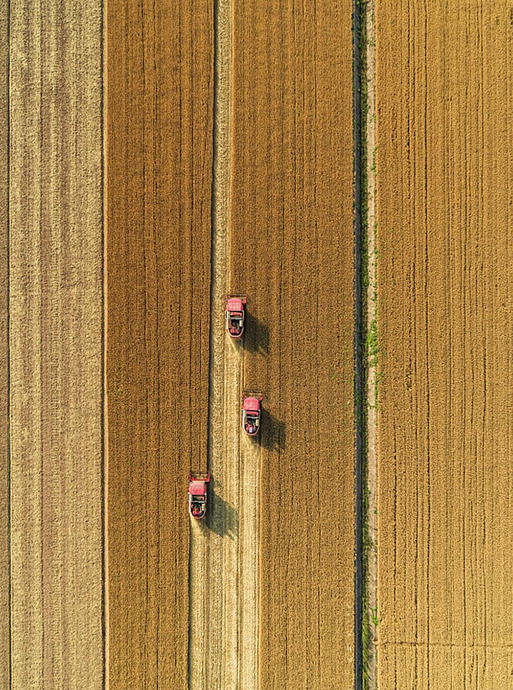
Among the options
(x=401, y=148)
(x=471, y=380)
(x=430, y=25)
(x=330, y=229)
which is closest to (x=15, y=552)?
(x=330, y=229)

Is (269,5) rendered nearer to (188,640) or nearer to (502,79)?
(502,79)

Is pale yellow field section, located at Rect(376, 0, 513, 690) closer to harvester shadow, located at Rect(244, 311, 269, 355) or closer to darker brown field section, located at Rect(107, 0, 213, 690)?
harvester shadow, located at Rect(244, 311, 269, 355)

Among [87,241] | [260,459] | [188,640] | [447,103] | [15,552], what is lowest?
[188,640]

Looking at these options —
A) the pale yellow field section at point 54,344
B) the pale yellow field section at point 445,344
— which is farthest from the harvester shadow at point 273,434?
the pale yellow field section at point 54,344

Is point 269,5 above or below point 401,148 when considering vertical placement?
above

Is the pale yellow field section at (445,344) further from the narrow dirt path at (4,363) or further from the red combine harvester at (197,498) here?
the narrow dirt path at (4,363)

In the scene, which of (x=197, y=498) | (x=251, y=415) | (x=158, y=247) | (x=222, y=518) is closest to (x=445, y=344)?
(x=251, y=415)

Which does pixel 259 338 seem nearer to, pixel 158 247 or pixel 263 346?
pixel 263 346
